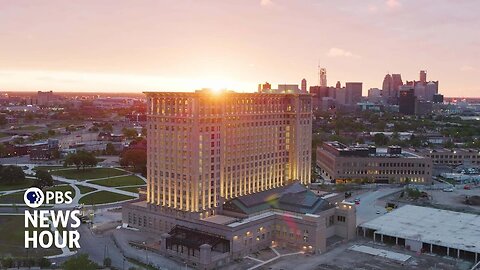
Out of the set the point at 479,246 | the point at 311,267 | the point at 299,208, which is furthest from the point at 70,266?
the point at 479,246

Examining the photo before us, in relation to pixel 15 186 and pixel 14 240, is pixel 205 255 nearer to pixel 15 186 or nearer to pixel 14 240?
pixel 14 240

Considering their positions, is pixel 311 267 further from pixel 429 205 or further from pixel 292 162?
pixel 429 205

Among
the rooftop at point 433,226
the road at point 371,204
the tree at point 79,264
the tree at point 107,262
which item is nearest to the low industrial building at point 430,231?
the rooftop at point 433,226

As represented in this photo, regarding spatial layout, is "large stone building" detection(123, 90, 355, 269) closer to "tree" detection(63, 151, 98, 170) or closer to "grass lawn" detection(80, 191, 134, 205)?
"grass lawn" detection(80, 191, 134, 205)

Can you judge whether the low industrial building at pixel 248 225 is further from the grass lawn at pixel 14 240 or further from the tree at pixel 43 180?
the tree at pixel 43 180

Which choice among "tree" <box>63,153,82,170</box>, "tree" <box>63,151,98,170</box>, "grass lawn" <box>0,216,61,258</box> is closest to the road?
"grass lawn" <box>0,216,61,258</box>
